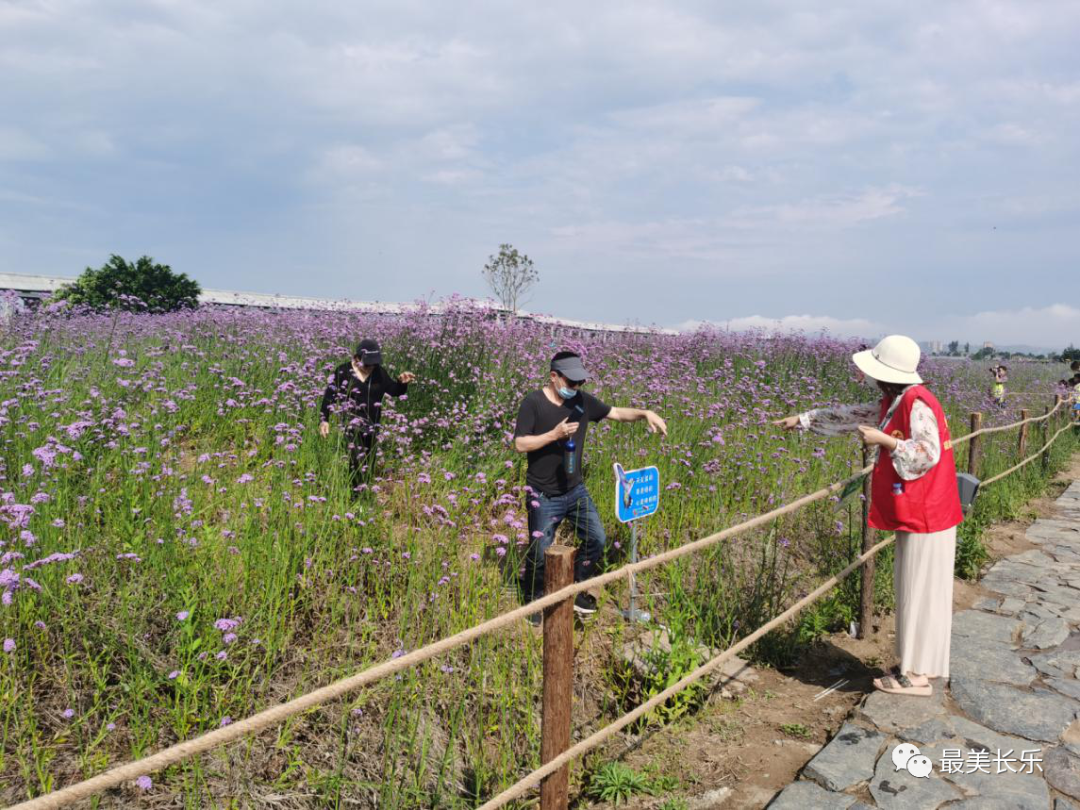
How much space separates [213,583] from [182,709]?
0.61m

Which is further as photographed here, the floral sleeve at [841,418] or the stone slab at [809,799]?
the floral sleeve at [841,418]

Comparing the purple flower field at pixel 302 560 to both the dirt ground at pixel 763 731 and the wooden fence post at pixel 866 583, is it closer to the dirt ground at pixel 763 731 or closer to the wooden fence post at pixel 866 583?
the wooden fence post at pixel 866 583

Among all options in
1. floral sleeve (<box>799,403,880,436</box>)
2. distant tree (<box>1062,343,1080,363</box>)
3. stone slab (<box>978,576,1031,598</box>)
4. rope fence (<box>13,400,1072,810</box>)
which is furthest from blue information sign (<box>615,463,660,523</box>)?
distant tree (<box>1062,343,1080,363</box>)

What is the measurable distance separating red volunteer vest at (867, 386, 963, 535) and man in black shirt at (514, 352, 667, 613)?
144 centimetres

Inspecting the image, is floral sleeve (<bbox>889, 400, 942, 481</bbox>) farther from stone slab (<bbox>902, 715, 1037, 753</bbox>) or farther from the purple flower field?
stone slab (<bbox>902, 715, 1037, 753</bbox>)

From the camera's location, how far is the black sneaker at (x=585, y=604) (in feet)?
15.1

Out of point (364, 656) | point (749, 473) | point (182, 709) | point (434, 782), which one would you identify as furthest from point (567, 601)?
point (749, 473)

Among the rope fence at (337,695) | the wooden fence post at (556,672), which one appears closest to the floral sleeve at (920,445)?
the rope fence at (337,695)

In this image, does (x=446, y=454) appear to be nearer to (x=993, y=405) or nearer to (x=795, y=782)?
(x=795, y=782)

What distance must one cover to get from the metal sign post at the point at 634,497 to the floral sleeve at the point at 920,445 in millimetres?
1341

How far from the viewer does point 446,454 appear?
589 cm

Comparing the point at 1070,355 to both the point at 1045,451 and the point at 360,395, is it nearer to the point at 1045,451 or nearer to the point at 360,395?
the point at 1045,451

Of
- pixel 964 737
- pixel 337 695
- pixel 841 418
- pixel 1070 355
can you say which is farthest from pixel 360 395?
pixel 1070 355

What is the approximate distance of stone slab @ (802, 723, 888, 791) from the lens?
320cm
